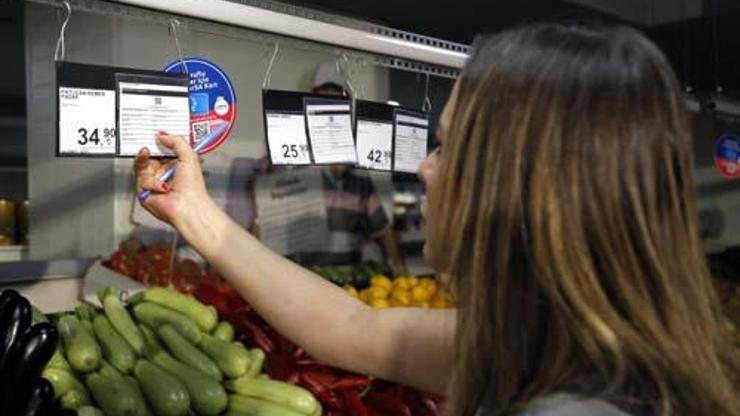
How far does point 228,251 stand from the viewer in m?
1.55

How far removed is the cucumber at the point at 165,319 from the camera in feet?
6.34

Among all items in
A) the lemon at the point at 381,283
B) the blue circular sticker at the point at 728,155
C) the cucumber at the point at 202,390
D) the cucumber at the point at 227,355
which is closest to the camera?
the cucumber at the point at 202,390

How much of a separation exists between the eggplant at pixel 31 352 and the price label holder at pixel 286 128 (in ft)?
1.90

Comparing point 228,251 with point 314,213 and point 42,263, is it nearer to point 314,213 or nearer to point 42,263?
point 42,263

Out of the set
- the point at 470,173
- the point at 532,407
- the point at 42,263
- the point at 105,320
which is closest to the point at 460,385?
the point at 532,407

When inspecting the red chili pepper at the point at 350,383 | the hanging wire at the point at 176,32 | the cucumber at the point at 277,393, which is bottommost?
the red chili pepper at the point at 350,383

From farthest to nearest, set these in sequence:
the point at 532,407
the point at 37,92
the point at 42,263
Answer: the point at 37,92 < the point at 42,263 < the point at 532,407

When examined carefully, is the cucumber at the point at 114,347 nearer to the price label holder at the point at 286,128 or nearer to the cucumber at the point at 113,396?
the cucumber at the point at 113,396

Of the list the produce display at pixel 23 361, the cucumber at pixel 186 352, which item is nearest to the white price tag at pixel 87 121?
the produce display at pixel 23 361

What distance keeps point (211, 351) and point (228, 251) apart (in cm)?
44

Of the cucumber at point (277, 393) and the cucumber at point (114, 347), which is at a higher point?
the cucumber at point (114, 347)

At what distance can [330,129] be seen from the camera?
184 cm

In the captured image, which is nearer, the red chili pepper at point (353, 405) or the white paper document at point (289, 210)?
the red chili pepper at point (353, 405)

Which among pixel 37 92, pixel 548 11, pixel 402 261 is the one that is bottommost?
pixel 402 261
